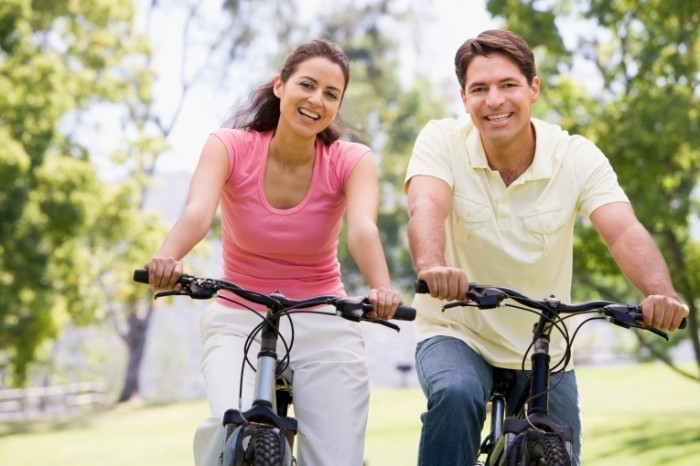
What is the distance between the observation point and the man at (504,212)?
14.6 ft

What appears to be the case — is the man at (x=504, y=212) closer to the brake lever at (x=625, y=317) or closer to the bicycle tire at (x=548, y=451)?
the brake lever at (x=625, y=317)

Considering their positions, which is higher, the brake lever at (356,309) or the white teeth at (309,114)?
the white teeth at (309,114)

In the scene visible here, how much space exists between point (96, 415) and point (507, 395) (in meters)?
31.3

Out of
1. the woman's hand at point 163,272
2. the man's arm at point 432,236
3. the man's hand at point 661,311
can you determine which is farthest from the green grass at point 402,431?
the woman's hand at point 163,272

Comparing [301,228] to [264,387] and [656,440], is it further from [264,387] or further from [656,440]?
[656,440]

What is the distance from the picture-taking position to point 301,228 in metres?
4.77

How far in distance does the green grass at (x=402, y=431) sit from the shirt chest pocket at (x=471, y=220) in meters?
9.16

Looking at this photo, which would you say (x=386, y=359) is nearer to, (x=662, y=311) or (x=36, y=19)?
(x=36, y=19)

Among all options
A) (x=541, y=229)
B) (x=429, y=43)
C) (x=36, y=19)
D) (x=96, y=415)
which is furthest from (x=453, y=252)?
(x=429, y=43)

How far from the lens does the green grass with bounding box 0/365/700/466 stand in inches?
602

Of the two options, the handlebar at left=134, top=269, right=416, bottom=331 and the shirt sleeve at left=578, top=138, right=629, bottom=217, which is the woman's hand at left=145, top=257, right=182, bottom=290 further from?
the shirt sleeve at left=578, top=138, right=629, bottom=217

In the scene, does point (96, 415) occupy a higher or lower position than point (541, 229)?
lower

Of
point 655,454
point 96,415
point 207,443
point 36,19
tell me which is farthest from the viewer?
point 96,415

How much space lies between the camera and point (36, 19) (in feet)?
102
